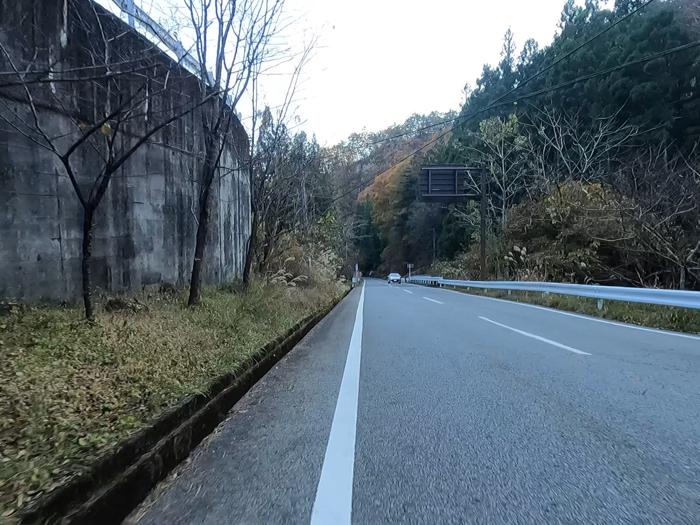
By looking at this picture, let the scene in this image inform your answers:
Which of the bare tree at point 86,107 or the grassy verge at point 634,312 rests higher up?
the bare tree at point 86,107

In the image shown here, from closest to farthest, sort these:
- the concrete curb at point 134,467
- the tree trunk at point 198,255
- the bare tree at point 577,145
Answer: the concrete curb at point 134,467
the tree trunk at point 198,255
the bare tree at point 577,145

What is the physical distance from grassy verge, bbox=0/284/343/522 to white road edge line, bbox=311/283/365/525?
3.83 feet

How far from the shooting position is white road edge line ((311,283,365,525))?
250 cm

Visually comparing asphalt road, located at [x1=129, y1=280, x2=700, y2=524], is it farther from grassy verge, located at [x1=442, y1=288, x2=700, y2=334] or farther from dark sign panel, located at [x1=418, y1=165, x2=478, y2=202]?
dark sign panel, located at [x1=418, y1=165, x2=478, y2=202]

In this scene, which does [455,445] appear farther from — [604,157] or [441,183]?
[604,157]

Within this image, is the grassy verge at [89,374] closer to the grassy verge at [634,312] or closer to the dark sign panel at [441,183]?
the grassy verge at [634,312]

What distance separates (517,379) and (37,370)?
4510mm

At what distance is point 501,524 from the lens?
2.37 meters

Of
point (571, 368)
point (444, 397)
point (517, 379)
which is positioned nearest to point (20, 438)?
point (444, 397)

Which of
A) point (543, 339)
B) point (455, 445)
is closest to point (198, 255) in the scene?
point (455, 445)

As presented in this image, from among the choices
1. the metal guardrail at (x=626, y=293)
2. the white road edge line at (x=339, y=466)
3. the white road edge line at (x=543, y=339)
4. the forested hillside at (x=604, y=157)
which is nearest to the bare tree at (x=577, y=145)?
the forested hillside at (x=604, y=157)

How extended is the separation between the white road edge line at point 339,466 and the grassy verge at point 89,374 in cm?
117

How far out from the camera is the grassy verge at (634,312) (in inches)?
379

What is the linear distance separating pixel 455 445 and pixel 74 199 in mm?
5966
